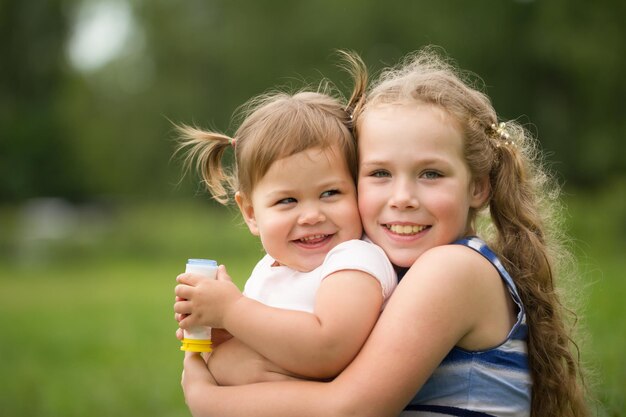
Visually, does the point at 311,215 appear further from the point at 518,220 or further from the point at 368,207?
the point at 518,220

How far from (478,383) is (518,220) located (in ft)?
2.02

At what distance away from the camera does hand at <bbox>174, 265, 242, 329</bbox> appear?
2.48 m

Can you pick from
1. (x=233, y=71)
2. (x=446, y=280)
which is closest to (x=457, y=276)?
(x=446, y=280)

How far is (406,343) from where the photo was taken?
225 cm

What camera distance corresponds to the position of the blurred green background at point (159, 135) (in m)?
8.12

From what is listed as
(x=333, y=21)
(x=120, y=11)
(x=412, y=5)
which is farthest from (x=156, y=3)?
(x=412, y=5)

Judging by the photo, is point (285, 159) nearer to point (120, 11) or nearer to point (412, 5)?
point (412, 5)

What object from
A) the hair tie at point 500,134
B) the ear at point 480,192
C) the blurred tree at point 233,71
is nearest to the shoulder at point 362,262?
the ear at point 480,192

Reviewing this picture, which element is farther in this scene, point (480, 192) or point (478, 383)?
point (480, 192)

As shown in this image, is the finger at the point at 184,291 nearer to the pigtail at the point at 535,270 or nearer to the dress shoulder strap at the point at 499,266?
the dress shoulder strap at the point at 499,266

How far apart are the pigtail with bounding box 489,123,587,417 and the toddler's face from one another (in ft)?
1.64

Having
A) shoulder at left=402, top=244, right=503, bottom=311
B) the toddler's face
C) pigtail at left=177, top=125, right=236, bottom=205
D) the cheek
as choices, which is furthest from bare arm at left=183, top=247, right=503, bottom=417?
pigtail at left=177, top=125, right=236, bottom=205

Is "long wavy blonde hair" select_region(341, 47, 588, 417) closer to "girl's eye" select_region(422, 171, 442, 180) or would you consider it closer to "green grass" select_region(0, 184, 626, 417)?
"girl's eye" select_region(422, 171, 442, 180)

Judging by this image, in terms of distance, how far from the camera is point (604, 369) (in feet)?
14.6
